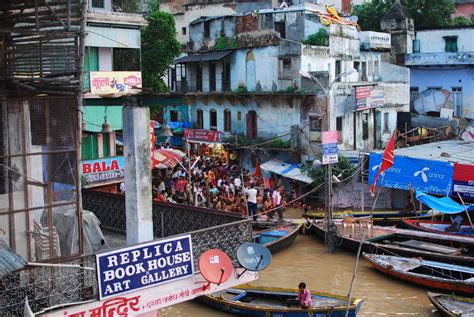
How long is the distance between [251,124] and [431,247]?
49.2ft

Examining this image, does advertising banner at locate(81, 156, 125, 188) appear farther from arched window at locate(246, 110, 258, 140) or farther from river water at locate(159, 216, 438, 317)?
arched window at locate(246, 110, 258, 140)

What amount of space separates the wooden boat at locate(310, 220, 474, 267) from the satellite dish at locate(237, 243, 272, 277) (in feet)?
34.2

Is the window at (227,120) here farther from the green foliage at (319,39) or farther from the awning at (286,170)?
the green foliage at (319,39)

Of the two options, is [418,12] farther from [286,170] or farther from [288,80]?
[286,170]

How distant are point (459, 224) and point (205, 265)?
1587 cm

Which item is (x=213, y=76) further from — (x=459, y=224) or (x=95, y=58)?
(x=459, y=224)

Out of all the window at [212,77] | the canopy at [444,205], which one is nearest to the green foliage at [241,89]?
the window at [212,77]

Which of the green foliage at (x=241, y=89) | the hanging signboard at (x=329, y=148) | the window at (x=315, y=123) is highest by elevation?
the green foliage at (x=241, y=89)

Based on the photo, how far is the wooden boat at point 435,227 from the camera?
79.7 feet

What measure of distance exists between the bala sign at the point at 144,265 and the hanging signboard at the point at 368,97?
78.1 ft

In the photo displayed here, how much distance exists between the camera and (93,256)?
1020cm

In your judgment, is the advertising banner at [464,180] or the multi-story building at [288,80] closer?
the advertising banner at [464,180]

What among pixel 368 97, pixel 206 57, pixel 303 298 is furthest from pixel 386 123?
pixel 303 298

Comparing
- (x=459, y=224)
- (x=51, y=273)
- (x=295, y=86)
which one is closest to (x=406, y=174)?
(x=459, y=224)
